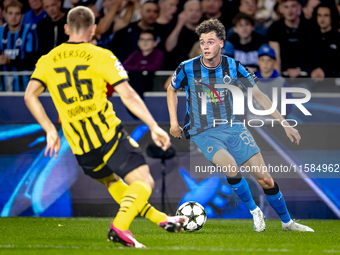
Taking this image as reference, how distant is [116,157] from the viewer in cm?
321

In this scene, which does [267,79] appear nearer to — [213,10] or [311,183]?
[311,183]

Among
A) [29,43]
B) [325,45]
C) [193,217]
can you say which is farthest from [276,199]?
[29,43]

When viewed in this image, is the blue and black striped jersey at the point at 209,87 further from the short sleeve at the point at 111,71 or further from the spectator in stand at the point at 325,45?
the spectator in stand at the point at 325,45

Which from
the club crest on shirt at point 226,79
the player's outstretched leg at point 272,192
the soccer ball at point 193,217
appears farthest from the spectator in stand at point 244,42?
the soccer ball at point 193,217

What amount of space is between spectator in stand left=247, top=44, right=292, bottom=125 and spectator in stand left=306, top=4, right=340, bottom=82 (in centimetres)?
73

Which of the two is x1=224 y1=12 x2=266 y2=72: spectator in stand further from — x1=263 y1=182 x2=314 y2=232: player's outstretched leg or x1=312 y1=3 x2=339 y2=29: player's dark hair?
x1=263 y1=182 x2=314 y2=232: player's outstretched leg

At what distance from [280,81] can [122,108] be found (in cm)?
226

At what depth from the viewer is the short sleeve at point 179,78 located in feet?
15.6

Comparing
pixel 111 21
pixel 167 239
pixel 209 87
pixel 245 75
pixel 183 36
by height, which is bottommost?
pixel 167 239

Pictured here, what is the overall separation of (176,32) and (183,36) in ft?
0.45

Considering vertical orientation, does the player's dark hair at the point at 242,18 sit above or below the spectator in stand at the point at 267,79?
above

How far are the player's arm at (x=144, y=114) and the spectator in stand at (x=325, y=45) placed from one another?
4.81 m

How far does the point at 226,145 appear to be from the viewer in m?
4.59

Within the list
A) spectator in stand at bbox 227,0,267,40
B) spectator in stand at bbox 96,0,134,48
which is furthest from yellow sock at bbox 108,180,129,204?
spectator in stand at bbox 227,0,267,40
